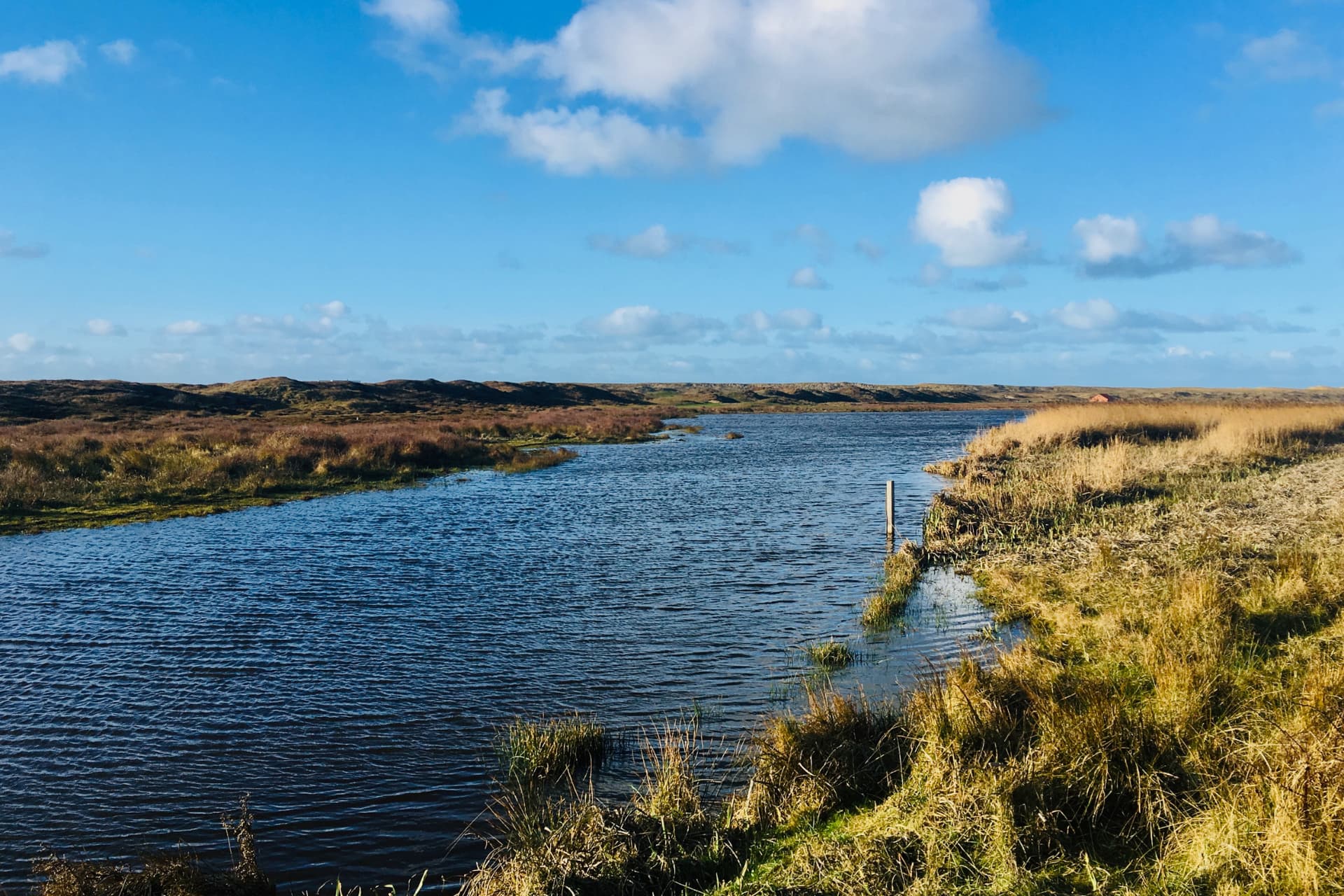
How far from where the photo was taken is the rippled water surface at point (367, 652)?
7.82m

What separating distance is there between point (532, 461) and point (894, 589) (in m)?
30.4

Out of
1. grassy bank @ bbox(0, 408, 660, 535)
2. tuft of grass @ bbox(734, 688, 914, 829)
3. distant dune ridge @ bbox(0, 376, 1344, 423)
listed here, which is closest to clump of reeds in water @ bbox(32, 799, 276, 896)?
tuft of grass @ bbox(734, 688, 914, 829)

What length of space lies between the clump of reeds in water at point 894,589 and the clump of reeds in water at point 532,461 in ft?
85.0

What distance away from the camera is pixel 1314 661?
751 cm

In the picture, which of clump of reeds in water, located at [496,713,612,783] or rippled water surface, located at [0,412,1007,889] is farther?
clump of reeds in water, located at [496,713,612,783]

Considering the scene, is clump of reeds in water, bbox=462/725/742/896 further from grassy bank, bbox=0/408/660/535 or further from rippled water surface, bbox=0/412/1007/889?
grassy bank, bbox=0/408/660/535

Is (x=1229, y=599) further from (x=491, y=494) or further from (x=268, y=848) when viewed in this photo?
(x=491, y=494)

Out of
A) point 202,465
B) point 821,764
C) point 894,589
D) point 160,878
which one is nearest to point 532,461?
point 202,465

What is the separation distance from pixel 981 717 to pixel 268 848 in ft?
20.9

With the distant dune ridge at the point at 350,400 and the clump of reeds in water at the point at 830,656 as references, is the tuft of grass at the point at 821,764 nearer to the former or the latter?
the clump of reeds in water at the point at 830,656

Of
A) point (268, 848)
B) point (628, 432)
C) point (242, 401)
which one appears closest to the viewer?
point (268, 848)

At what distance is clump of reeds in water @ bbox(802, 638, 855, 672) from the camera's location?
456 inches

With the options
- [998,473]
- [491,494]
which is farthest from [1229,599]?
[491,494]

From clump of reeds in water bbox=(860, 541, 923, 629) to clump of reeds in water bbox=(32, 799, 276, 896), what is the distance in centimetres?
995
